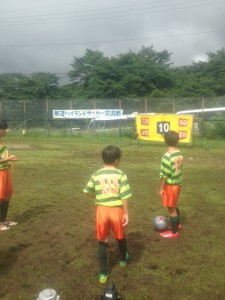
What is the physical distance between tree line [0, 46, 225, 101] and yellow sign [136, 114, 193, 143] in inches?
1180

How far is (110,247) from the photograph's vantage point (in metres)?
5.72

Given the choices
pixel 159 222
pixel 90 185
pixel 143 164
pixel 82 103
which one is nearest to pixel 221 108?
pixel 82 103

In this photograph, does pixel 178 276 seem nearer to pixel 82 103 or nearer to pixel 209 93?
pixel 82 103

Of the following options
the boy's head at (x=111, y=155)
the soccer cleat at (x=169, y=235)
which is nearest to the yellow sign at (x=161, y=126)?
the soccer cleat at (x=169, y=235)

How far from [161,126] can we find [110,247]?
51.0 ft

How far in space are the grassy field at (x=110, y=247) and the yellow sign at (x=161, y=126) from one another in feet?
30.2

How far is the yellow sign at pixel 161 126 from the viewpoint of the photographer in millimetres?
19922

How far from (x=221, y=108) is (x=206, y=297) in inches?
1082

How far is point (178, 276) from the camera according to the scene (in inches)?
187

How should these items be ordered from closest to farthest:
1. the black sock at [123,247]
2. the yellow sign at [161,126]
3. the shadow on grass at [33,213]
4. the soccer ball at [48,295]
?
the soccer ball at [48,295] → the black sock at [123,247] → the shadow on grass at [33,213] → the yellow sign at [161,126]

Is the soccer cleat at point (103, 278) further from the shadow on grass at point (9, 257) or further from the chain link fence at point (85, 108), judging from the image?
the chain link fence at point (85, 108)

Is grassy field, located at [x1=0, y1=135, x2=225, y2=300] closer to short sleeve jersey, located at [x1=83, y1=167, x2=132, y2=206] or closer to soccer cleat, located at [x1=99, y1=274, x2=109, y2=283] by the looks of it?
soccer cleat, located at [x1=99, y1=274, x2=109, y2=283]

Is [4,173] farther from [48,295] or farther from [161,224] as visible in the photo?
[48,295]

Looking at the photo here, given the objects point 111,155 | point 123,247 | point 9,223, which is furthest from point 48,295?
point 9,223
